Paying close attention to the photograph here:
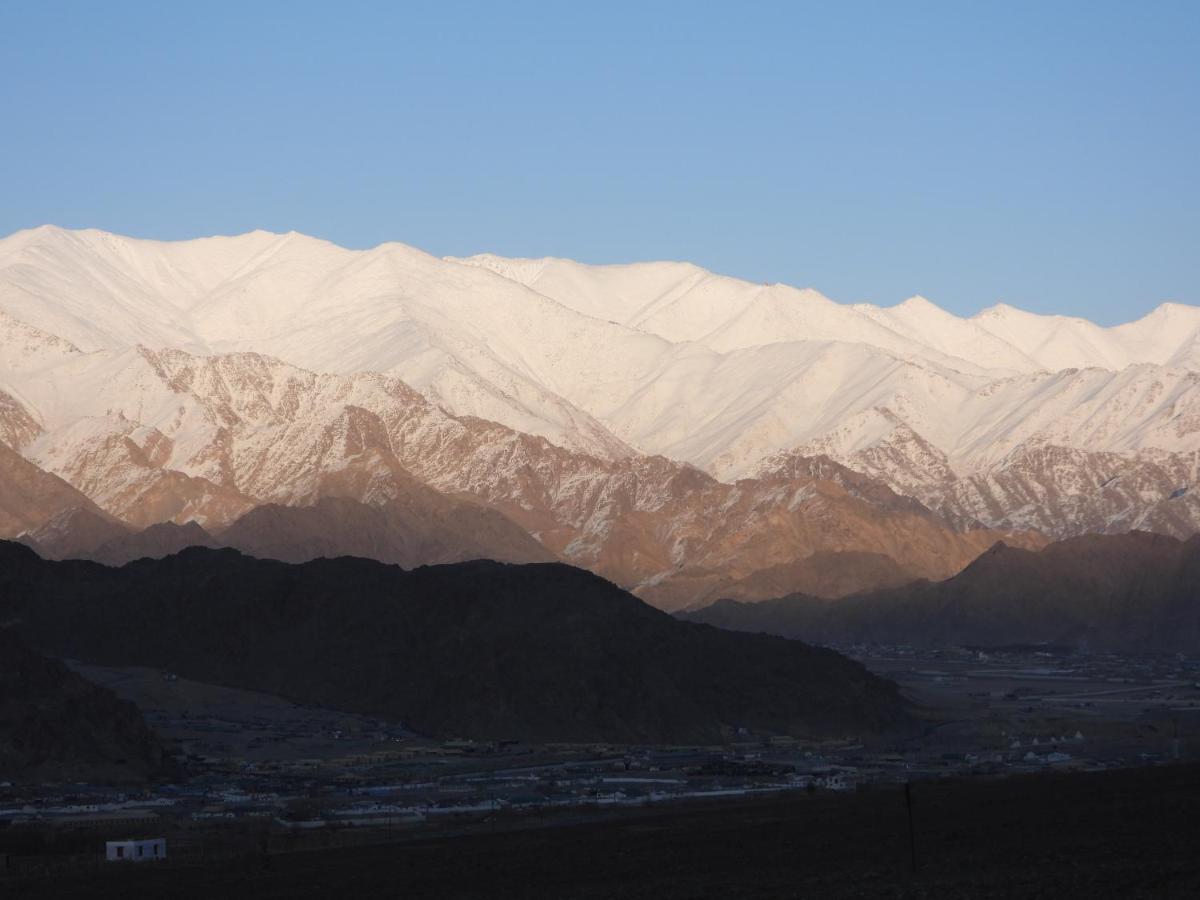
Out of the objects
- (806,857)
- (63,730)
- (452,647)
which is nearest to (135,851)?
(806,857)

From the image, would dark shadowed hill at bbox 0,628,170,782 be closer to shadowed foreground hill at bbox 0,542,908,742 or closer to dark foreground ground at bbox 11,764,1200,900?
shadowed foreground hill at bbox 0,542,908,742

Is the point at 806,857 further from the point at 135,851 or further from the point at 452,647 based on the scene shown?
the point at 452,647

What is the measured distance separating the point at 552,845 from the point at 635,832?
509 cm

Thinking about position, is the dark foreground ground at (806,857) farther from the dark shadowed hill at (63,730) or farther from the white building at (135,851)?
the dark shadowed hill at (63,730)

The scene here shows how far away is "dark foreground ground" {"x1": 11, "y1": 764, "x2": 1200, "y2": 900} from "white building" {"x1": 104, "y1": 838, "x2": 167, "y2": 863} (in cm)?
267

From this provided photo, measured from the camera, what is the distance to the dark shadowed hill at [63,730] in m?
123

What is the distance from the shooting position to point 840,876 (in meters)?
65.0

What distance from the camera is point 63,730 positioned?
125625 mm

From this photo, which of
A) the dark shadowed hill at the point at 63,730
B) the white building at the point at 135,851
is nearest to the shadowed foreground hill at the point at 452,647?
the dark shadowed hill at the point at 63,730

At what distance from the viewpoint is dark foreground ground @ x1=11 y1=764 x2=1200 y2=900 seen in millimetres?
61188

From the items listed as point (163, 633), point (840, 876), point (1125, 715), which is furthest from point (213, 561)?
point (840, 876)

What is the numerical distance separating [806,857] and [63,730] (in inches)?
2488

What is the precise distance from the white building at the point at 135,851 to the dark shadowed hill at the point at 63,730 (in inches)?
1244

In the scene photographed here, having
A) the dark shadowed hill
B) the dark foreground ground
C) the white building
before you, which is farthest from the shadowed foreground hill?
the white building
